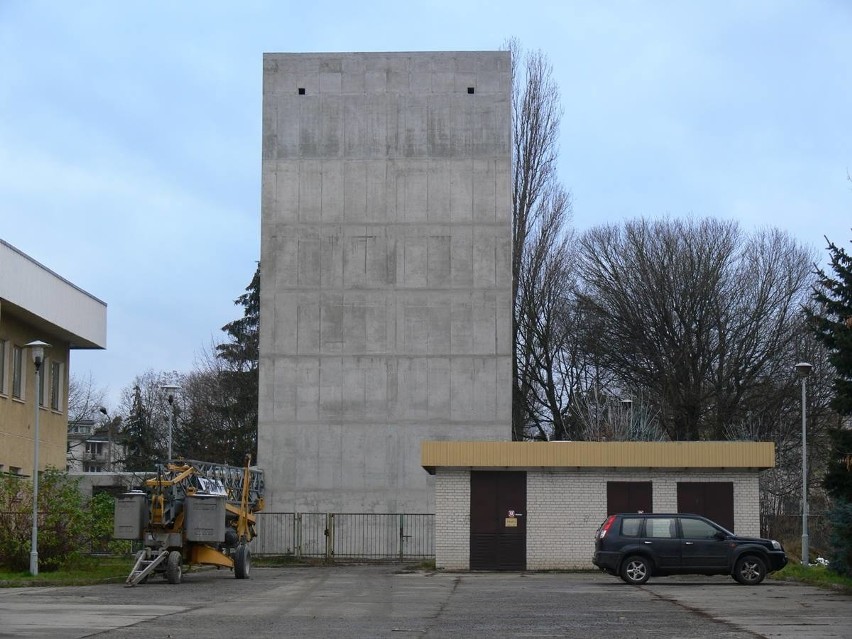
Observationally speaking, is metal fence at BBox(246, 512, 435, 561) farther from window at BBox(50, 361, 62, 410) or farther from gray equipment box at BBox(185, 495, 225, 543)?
gray equipment box at BBox(185, 495, 225, 543)

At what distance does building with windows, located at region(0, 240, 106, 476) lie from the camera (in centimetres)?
3734

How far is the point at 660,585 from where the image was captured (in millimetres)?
28469

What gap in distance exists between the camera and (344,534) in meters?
48.2

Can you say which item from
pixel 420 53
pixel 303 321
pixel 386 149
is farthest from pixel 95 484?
pixel 420 53

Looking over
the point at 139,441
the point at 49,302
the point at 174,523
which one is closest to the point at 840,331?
the point at 174,523

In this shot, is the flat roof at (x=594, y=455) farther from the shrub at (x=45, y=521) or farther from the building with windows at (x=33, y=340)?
the building with windows at (x=33, y=340)

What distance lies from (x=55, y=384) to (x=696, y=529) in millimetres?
23573

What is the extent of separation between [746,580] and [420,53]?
28203 mm

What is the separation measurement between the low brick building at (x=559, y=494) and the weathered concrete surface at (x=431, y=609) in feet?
18.4

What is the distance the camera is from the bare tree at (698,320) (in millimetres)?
57844

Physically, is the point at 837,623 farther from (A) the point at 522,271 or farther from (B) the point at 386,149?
(A) the point at 522,271

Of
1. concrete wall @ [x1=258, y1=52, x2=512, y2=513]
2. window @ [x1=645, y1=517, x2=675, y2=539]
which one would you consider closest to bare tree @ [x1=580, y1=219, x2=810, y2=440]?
concrete wall @ [x1=258, y1=52, x2=512, y2=513]

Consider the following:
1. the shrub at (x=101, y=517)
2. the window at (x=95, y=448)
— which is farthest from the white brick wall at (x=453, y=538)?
the window at (x=95, y=448)

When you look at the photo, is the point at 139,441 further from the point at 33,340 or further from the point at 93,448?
the point at 93,448
